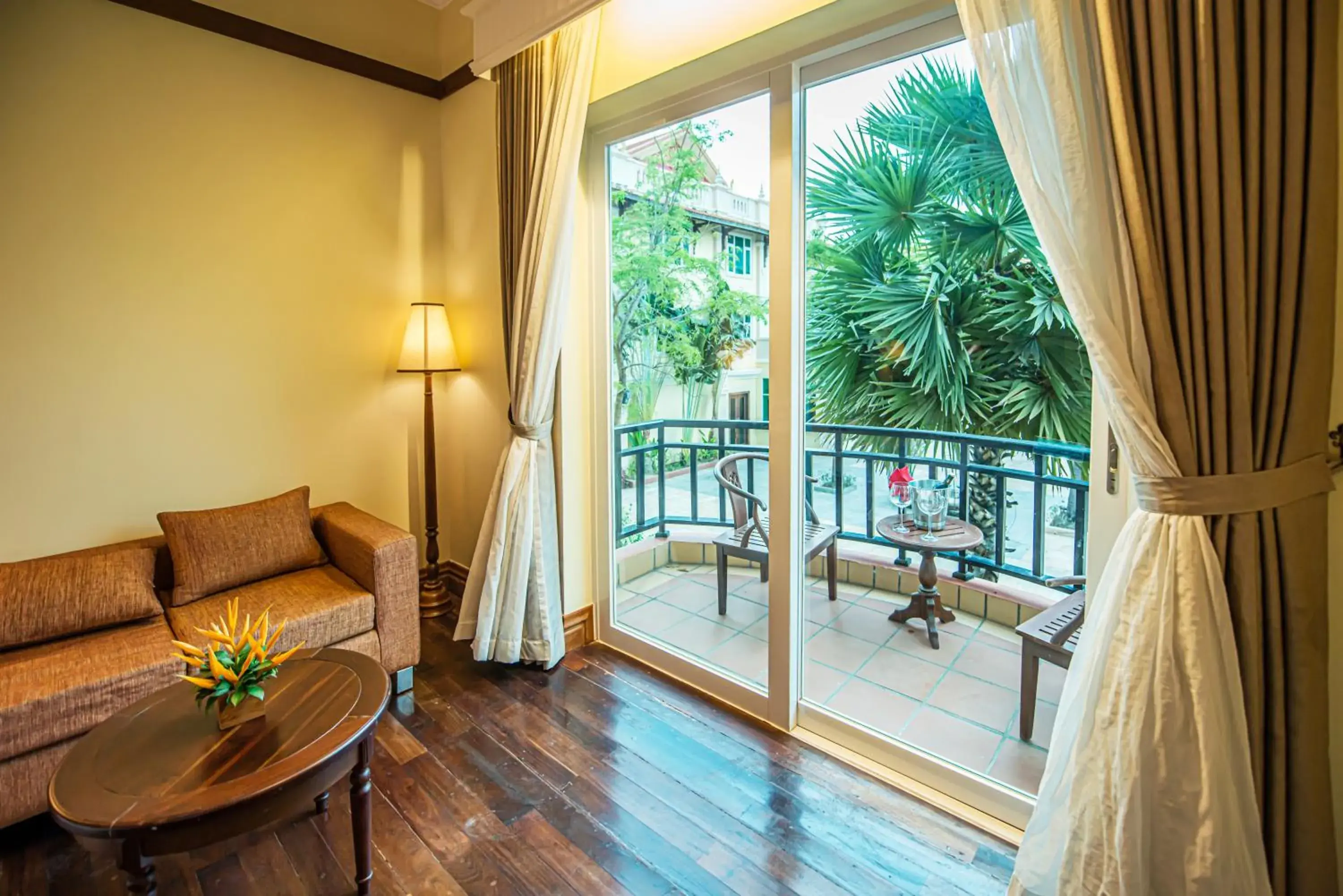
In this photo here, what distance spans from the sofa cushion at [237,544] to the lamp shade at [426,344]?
80 cm

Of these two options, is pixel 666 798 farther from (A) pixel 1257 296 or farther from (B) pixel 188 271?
(B) pixel 188 271

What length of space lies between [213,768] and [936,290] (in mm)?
2270

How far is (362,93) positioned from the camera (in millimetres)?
3062

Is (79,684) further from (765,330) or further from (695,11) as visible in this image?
(695,11)

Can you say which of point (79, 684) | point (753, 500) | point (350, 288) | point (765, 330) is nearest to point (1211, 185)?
point (765, 330)

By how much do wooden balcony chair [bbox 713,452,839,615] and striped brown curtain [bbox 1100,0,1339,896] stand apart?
1.25m

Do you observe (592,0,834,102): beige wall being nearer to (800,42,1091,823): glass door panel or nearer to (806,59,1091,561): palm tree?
(800,42,1091,823): glass door panel

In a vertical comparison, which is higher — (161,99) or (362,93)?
(362,93)

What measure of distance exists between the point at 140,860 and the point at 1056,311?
2.51m

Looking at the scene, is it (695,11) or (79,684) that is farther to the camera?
(695,11)

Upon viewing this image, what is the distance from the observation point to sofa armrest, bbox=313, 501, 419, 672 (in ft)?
8.09

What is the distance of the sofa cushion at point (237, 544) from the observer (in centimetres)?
240

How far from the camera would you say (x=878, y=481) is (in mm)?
2240

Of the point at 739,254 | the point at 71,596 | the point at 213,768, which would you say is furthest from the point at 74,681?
the point at 739,254
